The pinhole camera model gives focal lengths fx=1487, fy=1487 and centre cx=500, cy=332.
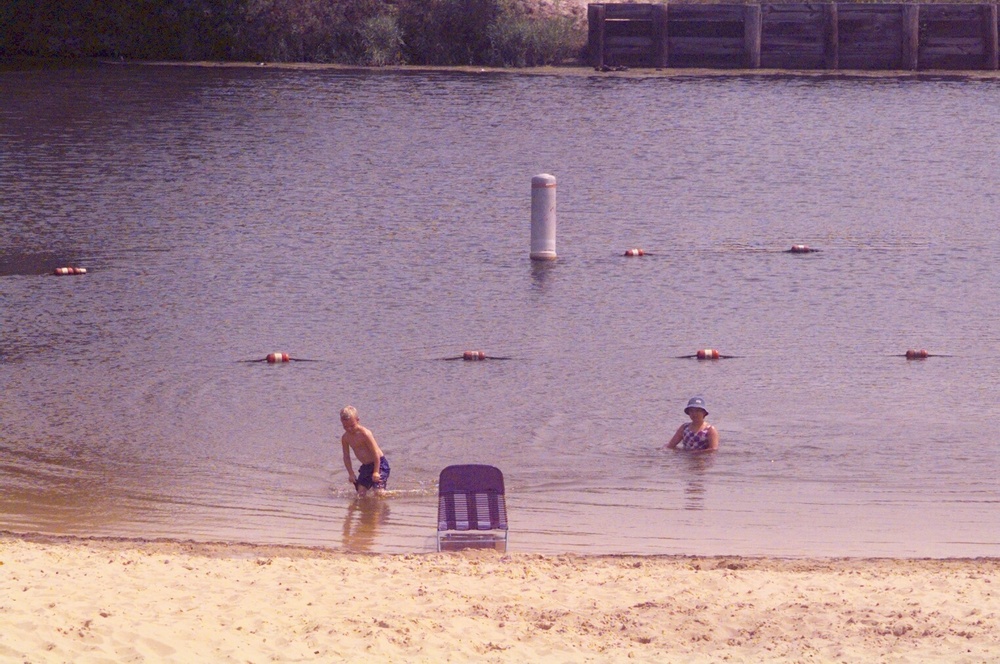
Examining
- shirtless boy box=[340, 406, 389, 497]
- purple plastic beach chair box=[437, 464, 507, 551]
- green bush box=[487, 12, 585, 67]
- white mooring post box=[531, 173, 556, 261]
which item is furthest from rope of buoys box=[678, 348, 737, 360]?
green bush box=[487, 12, 585, 67]

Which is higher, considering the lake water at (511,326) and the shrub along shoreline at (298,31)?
the shrub along shoreline at (298,31)

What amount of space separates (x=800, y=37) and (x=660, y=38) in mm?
4228

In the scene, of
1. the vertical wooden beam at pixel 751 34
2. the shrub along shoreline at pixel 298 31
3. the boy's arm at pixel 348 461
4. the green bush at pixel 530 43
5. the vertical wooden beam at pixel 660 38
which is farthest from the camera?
the shrub along shoreline at pixel 298 31

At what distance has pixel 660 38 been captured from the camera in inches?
1757

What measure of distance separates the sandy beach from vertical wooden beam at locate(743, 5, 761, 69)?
35800 mm

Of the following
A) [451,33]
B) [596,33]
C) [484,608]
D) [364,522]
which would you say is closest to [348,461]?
[364,522]

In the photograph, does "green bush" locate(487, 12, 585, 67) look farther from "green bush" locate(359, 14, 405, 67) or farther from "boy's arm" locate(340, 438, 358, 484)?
"boy's arm" locate(340, 438, 358, 484)

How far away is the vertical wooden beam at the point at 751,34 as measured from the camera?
4438 centimetres

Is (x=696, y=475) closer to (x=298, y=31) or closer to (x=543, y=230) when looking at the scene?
(x=543, y=230)

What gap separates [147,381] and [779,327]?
24.6 feet

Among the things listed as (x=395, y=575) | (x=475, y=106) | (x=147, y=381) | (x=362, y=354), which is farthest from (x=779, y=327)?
(x=475, y=106)

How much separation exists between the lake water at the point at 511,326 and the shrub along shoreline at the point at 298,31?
11.5 metres

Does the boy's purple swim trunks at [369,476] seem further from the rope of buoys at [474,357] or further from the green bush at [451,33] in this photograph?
the green bush at [451,33]

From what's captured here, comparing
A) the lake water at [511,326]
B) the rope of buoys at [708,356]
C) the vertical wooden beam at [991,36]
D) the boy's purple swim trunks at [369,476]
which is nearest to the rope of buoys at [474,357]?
the lake water at [511,326]
